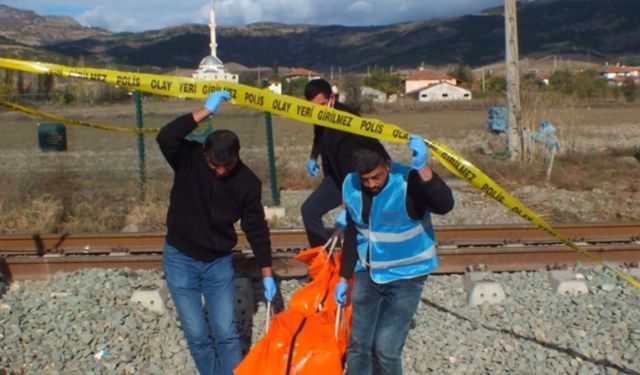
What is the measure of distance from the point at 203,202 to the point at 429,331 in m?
2.12

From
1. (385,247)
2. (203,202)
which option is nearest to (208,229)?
(203,202)

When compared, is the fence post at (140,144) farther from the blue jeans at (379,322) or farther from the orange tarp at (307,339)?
the blue jeans at (379,322)

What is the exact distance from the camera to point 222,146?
4.82 meters

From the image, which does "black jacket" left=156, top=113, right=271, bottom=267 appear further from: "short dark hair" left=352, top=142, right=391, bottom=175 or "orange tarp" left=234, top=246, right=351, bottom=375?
"short dark hair" left=352, top=142, right=391, bottom=175

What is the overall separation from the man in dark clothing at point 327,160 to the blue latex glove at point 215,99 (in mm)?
1071

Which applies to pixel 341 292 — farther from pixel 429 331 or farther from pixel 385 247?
pixel 429 331

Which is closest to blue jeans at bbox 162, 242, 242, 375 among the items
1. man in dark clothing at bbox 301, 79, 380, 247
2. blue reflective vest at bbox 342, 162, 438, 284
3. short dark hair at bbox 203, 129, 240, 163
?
short dark hair at bbox 203, 129, 240, 163

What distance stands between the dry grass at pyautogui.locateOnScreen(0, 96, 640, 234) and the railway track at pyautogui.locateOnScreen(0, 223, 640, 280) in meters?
1.16

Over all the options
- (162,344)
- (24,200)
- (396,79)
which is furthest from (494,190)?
(396,79)

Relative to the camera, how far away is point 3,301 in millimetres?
6469

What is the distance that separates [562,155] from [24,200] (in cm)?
1018

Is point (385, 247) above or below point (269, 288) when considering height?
above

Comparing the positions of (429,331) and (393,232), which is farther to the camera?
(429,331)

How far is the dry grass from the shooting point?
10.1 metres
